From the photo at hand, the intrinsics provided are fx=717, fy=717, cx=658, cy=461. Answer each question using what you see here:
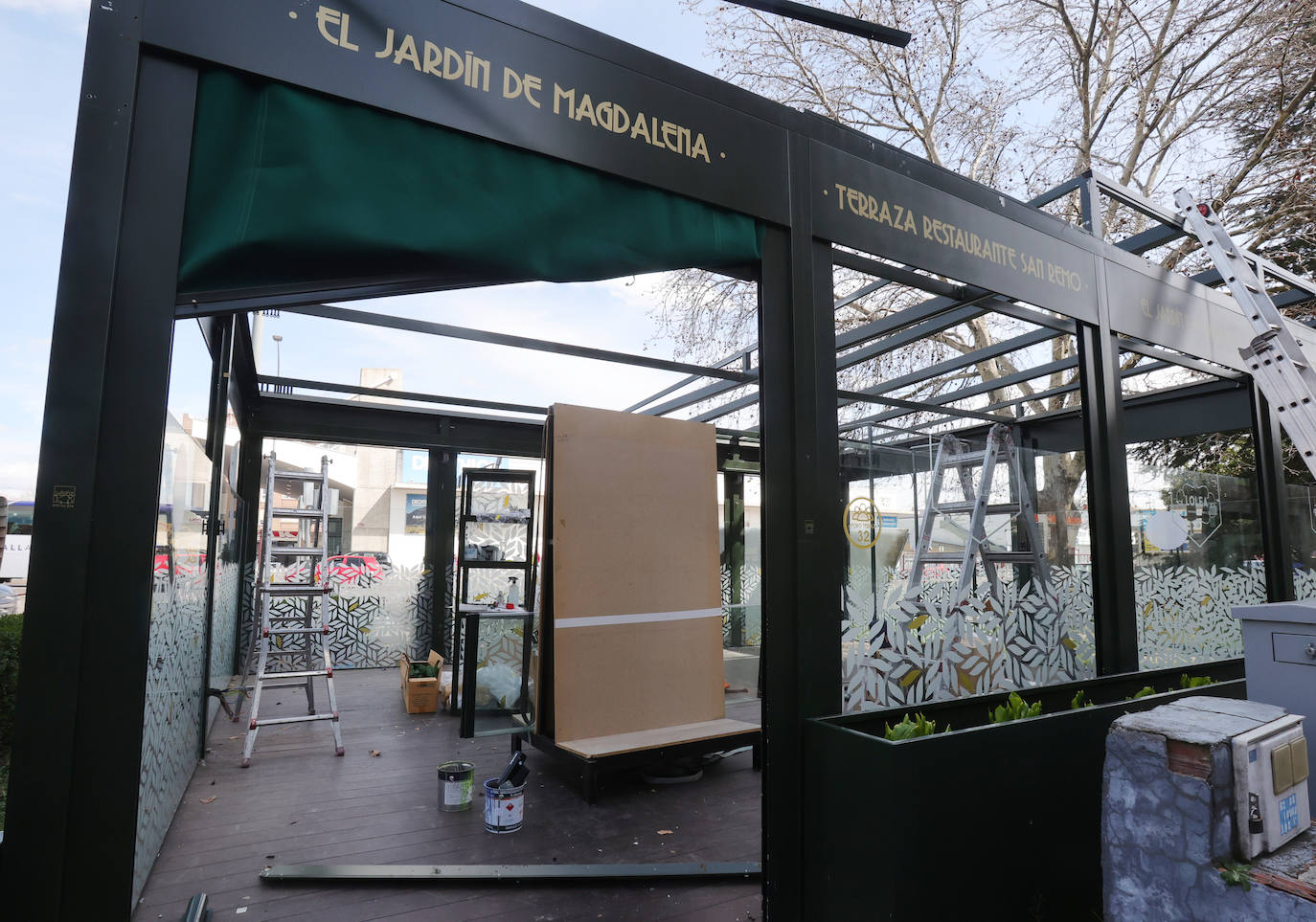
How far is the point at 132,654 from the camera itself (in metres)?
1.61

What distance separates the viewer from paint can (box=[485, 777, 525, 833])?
345 cm

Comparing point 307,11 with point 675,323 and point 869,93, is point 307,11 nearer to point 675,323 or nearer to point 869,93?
point 675,323

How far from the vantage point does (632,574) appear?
15.0 feet

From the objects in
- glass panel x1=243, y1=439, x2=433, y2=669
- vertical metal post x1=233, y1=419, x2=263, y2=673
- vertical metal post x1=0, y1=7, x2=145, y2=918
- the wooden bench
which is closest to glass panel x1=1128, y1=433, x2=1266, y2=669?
the wooden bench

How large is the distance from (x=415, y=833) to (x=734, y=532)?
770 cm

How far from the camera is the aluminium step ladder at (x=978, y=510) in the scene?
149 inches

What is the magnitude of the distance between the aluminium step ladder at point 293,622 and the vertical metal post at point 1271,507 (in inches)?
256

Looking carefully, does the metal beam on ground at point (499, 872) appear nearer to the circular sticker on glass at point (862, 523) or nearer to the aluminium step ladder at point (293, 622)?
the circular sticker on glass at point (862, 523)

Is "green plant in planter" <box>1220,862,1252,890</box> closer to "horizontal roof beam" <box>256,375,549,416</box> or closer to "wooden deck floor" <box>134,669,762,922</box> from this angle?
"wooden deck floor" <box>134,669,762,922</box>

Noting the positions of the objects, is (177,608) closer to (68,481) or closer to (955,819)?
(68,481)

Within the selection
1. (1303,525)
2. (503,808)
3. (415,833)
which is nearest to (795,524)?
(503,808)

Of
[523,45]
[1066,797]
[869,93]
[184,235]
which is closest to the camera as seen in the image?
[184,235]

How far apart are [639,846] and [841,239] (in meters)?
2.81

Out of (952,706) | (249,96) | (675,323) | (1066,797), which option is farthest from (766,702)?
(675,323)
